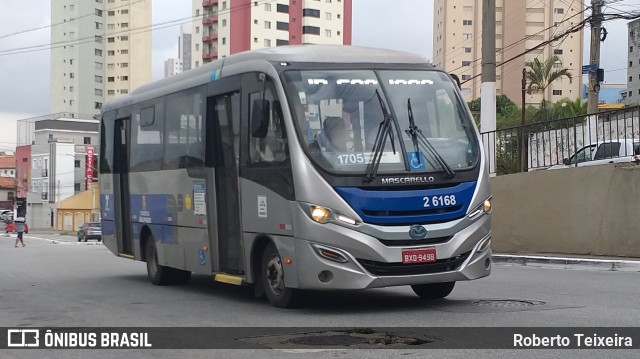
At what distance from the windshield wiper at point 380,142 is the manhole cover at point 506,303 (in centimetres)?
216

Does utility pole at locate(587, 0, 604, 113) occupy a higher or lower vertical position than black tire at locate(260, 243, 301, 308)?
higher

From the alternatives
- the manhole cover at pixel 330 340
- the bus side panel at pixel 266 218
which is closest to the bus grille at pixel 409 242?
the bus side panel at pixel 266 218

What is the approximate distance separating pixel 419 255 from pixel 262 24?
342 feet

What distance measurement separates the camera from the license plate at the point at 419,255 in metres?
10.1

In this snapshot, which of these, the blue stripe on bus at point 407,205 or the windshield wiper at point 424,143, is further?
the windshield wiper at point 424,143

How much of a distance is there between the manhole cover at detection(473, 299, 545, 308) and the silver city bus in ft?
1.43

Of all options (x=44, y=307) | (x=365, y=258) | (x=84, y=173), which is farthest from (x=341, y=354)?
(x=84, y=173)

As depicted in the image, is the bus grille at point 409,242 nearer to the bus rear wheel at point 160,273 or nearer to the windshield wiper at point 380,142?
the windshield wiper at point 380,142

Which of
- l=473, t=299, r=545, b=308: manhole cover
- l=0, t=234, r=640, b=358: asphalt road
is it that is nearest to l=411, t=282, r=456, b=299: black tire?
l=0, t=234, r=640, b=358: asphalt road

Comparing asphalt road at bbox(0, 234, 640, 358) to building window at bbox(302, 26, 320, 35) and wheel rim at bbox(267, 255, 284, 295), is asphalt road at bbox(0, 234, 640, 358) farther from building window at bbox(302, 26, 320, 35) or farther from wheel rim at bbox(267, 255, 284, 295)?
building window at bbox(302, 26, 320, 35)

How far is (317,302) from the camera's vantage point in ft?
38.2

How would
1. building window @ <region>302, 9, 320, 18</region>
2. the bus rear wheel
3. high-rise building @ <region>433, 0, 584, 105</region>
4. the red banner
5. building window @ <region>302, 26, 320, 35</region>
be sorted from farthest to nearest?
building window @ <region>302, 26, 320, 35</region>
building window @ <region>302, 9, 320, 18</region>
high-rise building @ <region>433, 0, 584, 105</region>
the red banner
the bus rear wheel

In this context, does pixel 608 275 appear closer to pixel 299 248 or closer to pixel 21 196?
pixel 299 248

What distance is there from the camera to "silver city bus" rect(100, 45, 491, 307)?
10.1 meters
